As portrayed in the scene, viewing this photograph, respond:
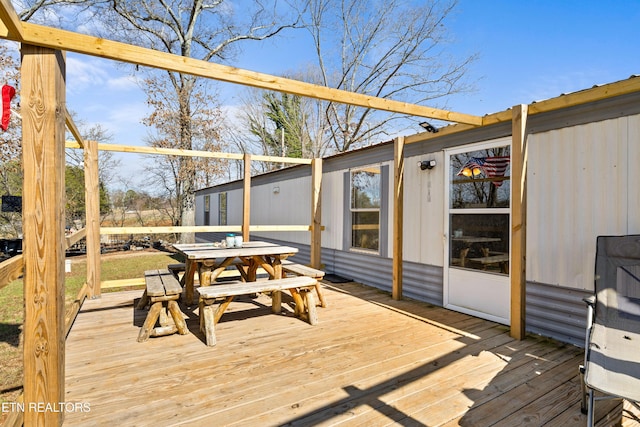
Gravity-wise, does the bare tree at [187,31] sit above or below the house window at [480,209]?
above

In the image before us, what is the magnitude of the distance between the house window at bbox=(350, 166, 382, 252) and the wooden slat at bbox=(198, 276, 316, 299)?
216cm

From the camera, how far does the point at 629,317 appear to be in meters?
2.48

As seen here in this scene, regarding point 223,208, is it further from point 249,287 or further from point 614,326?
point 614,326

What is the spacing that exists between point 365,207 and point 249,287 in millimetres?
2947

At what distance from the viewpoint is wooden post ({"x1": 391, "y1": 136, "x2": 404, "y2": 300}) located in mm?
4848

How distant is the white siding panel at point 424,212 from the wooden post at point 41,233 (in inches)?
160

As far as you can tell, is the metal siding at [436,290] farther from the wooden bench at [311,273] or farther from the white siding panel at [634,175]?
the wooden bench at [311,273]

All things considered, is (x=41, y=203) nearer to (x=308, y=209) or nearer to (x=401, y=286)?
(x=401, y=286)

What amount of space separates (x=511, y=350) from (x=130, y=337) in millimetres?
3623

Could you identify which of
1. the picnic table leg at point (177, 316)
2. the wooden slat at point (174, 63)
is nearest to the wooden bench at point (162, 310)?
the picnic table leg at point (177, 316)

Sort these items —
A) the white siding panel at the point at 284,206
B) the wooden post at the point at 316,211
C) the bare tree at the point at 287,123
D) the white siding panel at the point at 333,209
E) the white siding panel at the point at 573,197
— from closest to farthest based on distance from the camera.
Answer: the white siding panel at the point at 573,197
the white siding panel at the point at 333,209
the wooden post at the point at 316,211
the white siding panel at the point at 284,206
the bare tree at the point at 287,123

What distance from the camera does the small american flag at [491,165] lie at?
3852mm

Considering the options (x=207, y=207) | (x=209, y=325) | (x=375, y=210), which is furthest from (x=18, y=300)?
(x=207, y=207)

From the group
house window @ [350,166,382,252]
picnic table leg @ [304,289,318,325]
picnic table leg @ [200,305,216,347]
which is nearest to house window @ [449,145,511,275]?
house window @ [350,166,382,252]
